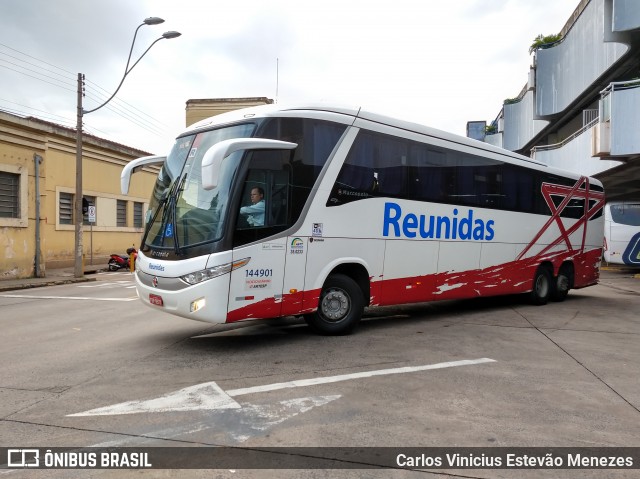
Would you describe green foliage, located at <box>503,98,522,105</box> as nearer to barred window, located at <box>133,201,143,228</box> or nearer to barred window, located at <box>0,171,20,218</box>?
barred window, located at <box>133,201,143,228</box>

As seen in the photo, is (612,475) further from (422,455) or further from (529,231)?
(529,231)

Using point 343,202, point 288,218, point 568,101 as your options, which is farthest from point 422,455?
point 568,101

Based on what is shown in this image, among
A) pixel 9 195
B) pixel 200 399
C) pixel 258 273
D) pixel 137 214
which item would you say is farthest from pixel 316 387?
pixel 137 214

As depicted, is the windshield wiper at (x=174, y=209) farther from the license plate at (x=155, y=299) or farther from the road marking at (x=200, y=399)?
the road marking at (x=200, y=399)

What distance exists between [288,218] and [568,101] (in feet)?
79.4

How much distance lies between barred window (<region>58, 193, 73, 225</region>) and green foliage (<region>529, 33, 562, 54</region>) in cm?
2691

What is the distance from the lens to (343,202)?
7.46 meters

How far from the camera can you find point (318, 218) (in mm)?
7141

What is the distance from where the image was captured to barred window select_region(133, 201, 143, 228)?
90.6 feet

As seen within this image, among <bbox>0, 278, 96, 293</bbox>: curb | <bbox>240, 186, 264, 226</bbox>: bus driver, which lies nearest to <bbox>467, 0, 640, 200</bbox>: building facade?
<bbox>240, 186, 264, 226</bbox>: bus driver

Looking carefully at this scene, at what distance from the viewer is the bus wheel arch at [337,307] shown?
7445 mm

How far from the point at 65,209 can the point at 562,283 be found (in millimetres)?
20229

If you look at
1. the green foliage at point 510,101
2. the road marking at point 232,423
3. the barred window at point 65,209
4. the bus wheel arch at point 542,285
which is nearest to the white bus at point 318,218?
the bus wheel arch at point 542,285

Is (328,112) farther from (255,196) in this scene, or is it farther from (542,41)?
(542,41)
